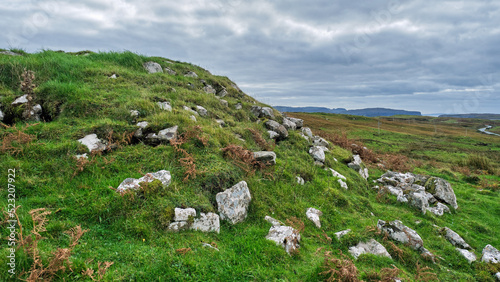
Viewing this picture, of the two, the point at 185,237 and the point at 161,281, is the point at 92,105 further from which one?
the point at 161,281

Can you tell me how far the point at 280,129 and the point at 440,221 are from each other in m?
9.04

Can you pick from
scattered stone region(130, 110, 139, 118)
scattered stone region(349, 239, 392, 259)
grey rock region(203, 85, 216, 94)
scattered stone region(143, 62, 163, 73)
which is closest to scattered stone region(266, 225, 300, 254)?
scattered stone region(349, 239, 392, 259)

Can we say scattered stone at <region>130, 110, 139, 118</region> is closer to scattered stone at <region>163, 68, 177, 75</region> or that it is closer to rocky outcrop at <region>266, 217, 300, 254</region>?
rocky outcrop at <region>266, 217, 300, 254</region>

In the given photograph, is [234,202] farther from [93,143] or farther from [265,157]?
[93,143]

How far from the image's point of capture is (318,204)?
9172 mm

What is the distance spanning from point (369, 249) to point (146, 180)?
6977mm

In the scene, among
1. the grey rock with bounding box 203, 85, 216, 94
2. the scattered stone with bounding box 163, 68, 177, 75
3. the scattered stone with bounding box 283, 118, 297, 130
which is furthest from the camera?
the scattered stone with bounding box 163, 68, 177, 75

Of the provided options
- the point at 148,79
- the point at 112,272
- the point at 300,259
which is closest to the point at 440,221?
the point at 300,259

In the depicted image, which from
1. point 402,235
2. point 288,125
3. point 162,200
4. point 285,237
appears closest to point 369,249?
point 402,235

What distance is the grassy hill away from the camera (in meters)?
4.78

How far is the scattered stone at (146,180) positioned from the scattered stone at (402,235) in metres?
7.39

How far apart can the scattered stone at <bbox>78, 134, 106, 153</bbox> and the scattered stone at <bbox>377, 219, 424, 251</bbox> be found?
33.0 ft

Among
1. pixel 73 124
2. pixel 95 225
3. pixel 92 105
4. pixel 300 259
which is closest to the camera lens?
pixel 95 225

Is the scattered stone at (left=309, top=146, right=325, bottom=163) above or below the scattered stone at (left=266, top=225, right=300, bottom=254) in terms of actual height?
above
